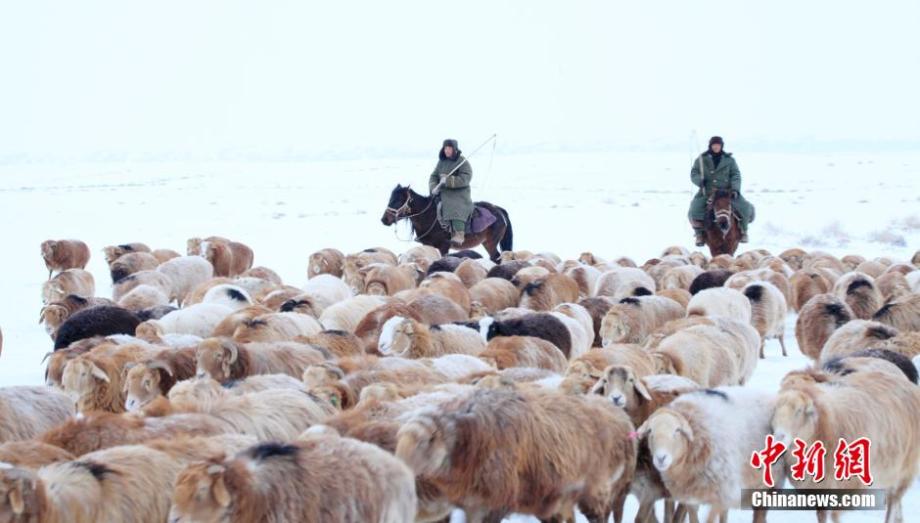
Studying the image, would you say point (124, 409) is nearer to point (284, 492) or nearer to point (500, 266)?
point (284, 492)

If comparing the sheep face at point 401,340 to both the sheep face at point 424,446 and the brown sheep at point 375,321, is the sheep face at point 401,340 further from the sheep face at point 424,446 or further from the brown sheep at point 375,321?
the sheep face at point 424,446

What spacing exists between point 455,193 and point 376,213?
16223 mm

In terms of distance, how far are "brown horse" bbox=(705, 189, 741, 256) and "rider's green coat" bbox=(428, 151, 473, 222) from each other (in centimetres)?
401

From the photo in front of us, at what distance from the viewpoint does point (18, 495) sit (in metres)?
4.43

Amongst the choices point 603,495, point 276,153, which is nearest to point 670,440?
point 603,495

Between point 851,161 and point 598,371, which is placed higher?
point 598,371

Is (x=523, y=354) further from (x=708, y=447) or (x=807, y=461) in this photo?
(x=807, y=461)

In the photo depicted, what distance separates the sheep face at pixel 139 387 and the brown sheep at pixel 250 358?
425 mm

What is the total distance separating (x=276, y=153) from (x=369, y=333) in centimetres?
8885

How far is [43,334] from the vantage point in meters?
13.4

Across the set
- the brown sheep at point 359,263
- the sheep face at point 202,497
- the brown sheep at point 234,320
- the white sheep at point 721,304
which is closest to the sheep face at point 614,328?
the white sheep at point 721,304

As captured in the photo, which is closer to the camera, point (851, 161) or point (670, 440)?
point (670, 440)

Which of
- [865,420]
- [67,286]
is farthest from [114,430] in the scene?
[67,286]

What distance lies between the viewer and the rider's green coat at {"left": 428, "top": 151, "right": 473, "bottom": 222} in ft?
60.3
